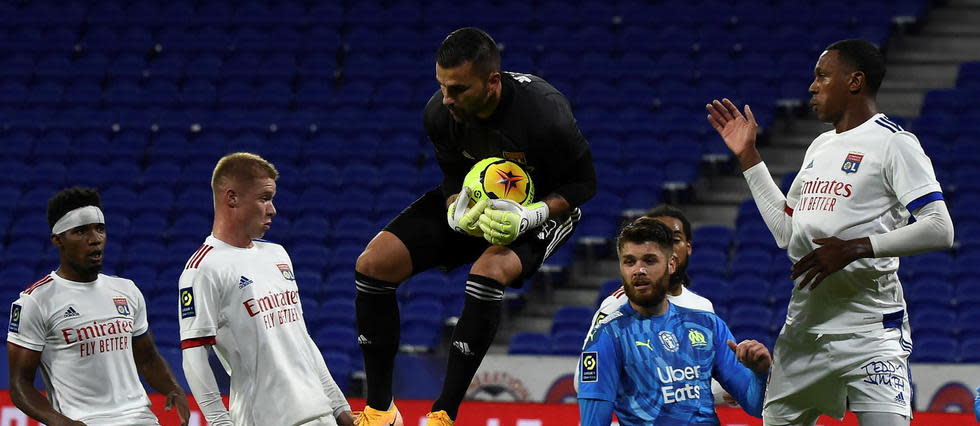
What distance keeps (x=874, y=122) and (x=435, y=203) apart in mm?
1885

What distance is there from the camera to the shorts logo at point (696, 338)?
5012mm

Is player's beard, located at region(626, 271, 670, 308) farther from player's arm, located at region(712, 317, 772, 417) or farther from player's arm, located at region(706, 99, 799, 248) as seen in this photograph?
player's arm, located at region(706, 99, 799, 248)

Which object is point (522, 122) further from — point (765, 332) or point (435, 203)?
point (765, 332)

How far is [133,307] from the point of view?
22.0 ft

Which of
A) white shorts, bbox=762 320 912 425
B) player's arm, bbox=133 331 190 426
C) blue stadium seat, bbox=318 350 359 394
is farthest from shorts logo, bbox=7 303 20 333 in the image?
blue stadium seat, bbox=318 350 359 394

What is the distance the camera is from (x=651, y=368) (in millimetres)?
4898

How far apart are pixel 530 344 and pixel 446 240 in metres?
6.43

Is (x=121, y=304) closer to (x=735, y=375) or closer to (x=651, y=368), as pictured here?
(x=651, y=368)

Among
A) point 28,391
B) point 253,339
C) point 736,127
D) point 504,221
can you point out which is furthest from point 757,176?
point 28,391

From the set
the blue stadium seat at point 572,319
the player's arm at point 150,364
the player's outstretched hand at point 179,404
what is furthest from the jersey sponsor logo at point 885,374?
the blue stadium seat at point 572,319

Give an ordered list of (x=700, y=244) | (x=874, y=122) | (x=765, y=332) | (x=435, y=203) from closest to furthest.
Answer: (x=874, y=122), (x=435, y=203), (x=765, y=332), (x=700, y=244)

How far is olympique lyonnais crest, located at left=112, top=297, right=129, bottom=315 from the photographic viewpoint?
658cm

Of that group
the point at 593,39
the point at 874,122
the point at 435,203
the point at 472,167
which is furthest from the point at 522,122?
the point at 593,39

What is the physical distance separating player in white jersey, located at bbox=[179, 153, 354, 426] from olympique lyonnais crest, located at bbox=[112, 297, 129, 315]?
1.18 metres
